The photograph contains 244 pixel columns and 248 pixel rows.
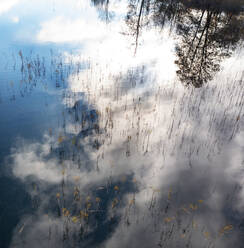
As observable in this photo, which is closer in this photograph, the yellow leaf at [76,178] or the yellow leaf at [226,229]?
the yellow leaf at [226,229]

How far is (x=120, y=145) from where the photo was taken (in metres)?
7.80

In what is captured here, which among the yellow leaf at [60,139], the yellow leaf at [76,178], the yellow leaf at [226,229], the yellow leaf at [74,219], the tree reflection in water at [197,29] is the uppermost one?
the tree reflection in water at [197,29]

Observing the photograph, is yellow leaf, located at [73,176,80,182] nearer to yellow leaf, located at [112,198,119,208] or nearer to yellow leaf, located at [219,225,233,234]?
yellow leaf, located at [112,198,119,208]

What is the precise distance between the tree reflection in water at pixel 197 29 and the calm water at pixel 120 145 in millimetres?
214

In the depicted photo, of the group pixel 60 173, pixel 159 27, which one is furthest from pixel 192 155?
pixel 159 27

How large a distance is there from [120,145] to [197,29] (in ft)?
59.3

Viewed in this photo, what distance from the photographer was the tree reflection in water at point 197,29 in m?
14.2

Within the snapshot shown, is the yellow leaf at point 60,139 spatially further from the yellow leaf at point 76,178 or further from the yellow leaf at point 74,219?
the yellow leaf at point 74,219

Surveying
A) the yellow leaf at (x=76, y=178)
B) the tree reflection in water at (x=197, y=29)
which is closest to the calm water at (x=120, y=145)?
the yellow leaf at (x=76, y=178)

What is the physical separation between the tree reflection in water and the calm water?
0.70 ft

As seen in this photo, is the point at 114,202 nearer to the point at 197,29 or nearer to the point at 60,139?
the point at 60,139

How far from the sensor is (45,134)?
823cm

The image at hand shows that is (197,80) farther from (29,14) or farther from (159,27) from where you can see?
(29,14)

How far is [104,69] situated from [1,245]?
1145 centimetres
